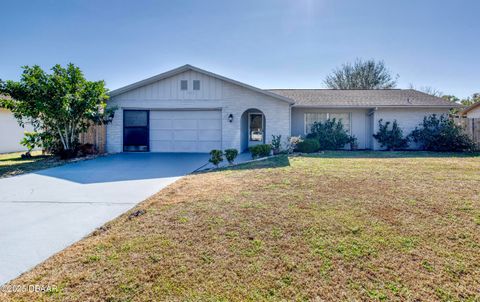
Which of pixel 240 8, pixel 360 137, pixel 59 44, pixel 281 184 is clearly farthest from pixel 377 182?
pixel 59 44

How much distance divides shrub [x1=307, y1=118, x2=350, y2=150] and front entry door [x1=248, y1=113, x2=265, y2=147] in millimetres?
2980

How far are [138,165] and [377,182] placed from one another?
805 centimetres

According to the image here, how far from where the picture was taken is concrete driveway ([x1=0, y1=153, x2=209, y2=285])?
337 cm

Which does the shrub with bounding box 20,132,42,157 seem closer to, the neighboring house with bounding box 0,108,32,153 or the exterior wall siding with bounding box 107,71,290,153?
the exterior wall siding with bounding box 107,71,290,153

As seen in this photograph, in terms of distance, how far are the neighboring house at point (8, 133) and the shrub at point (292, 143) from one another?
1575cm

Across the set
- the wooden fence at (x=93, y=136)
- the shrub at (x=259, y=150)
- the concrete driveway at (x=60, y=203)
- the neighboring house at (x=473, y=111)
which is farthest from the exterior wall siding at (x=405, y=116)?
the wooden fence at (x=93, y=136)

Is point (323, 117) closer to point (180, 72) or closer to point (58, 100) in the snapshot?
point (180, 72)

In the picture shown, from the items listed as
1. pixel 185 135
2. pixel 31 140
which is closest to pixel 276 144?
pixel 185 135

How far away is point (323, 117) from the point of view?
16.8 meters

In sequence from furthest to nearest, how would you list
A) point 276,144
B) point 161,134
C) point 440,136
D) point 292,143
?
point 161,134 < point 440,136 < point 276,144 < point 292,143

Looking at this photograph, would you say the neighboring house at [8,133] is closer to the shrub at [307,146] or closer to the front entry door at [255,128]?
the front entry door at [255,128]

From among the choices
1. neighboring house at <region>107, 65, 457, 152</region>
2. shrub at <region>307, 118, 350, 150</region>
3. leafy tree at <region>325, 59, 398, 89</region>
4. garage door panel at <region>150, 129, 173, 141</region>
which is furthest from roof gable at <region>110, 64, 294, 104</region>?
leafy tree at <region>325, 59, 398, 89</region>

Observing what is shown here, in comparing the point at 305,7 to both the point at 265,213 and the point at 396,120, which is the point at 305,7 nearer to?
the point at 396,120

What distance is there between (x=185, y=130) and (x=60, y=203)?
32.2ft
